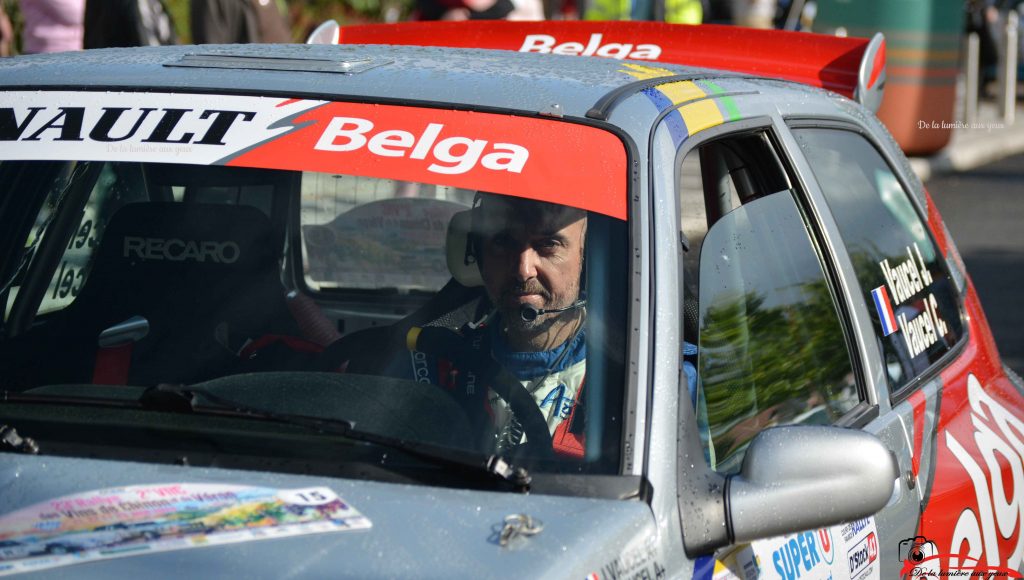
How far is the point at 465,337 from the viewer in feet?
8.16

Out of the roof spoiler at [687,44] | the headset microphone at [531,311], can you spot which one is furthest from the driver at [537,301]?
the roof spoiler at [687,44]

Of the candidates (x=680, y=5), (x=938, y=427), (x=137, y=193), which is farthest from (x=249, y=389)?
(x=680, y=5)

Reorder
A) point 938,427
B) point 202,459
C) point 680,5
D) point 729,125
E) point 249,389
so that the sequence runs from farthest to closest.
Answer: point 680,5 < point 938,427 < point 729,125 < point 249,389 < point 202,459

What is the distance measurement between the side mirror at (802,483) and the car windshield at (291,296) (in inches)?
8.2

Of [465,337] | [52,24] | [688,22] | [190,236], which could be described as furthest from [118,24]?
[465,337]

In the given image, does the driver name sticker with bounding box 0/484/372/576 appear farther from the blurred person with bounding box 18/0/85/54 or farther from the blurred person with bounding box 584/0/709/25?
the blurred person with bounding box 584/0/709/25

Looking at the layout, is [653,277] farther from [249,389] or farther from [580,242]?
[249,389]

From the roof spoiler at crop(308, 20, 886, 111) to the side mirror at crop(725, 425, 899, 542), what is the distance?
1737mm

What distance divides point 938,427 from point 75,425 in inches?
67.2

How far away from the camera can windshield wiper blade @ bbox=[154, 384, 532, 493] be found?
6.66 ft

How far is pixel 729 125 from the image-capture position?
2.68 metres

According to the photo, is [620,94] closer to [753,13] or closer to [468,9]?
[468,9]

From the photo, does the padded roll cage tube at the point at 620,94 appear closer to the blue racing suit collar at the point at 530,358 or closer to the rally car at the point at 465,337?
the rally car at the point at 465,337

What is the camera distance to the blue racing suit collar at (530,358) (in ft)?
7.57
